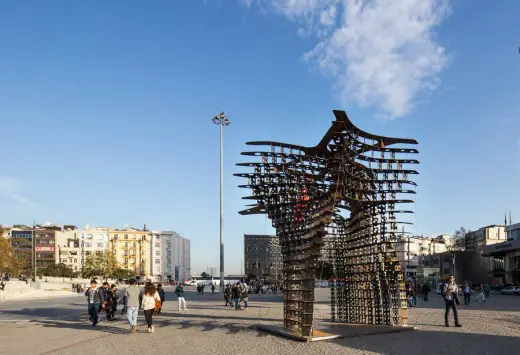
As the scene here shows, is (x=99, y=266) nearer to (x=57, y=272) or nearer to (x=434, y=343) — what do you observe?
(x=57, y=272)

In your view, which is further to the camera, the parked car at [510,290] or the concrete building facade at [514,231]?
the concrete building facade at [514,231]

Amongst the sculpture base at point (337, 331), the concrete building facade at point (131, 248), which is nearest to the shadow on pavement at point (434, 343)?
the sculpture base at point (337, 331)

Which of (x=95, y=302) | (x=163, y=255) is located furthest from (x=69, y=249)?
(x=95, y=302)

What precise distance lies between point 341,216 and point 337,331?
13.7 feet

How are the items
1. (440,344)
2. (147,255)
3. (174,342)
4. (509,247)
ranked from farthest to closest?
(147,255), (509,247), (174,342), (440,344)

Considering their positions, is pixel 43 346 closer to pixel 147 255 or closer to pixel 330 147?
pixel 330 147

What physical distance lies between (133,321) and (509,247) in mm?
77570

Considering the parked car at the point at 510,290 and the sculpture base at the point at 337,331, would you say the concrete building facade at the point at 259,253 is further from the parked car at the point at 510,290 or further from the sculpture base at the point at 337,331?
the sculpture base at the point at 337,331

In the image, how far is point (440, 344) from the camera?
537 inches

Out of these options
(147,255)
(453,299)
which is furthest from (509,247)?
(147,255)

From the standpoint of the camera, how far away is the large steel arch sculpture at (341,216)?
15.0 meters

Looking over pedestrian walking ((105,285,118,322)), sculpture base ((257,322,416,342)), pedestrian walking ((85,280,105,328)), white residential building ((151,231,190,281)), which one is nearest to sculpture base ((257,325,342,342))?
sculpture base ((257,322,416,342))

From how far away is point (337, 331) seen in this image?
15.9 m

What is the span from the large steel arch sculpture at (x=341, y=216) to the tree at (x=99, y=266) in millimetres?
100864
